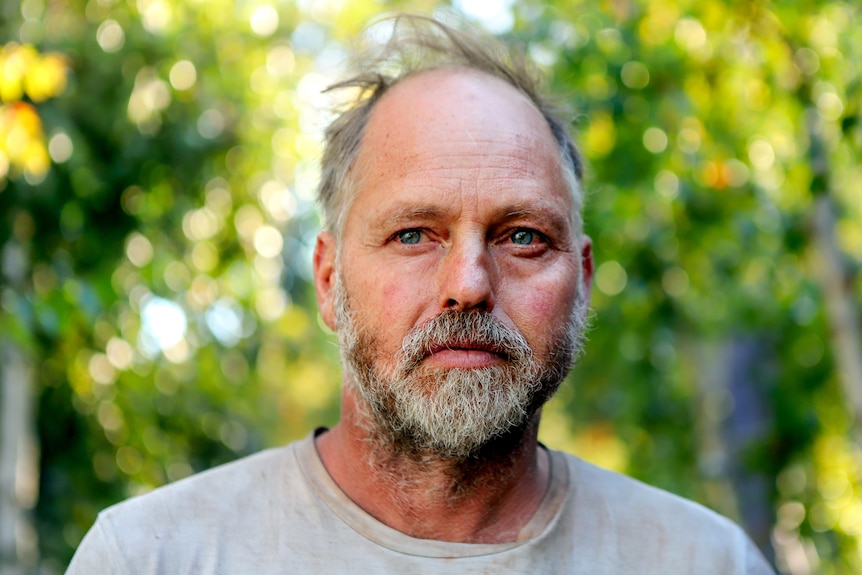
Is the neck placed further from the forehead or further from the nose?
the forehead

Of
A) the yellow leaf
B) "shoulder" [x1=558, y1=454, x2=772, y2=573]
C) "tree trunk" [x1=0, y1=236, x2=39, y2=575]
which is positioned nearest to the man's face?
"shoulder" [x1=558, y1=454, x2=772, y2=573]

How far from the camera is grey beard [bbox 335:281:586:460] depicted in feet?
6.50

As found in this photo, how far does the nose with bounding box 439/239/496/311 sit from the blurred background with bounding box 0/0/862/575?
103 cm

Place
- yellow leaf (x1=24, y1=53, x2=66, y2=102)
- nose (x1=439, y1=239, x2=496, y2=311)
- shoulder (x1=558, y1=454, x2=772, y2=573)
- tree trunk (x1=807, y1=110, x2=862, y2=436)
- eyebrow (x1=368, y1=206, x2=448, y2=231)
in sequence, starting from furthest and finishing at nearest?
tree trunk (x1=807, y1=110, x2=862, y2=436)
yellow leaf (x1=24, y1=53, x2=66, y2=102)
shoulder (x1=558, y1=454, x2=772, y2=573)
eyebrow (x1=368, y1=206, x2=448, y2=231)
nose (x1=439, y1=239, x2=496, y2=311)

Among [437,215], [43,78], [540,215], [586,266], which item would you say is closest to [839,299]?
[586,266]

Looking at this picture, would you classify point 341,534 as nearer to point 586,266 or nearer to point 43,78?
point 586,266

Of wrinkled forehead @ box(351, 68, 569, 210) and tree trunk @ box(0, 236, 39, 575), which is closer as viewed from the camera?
wrinkled forehead @ box(351, 68, 569, 210)

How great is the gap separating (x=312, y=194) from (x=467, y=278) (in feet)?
10.9

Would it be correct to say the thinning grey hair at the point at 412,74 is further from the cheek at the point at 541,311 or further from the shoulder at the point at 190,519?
the shoulder at the point at 190,519

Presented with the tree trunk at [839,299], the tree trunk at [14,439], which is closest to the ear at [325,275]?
the tree trunk at [839,299]

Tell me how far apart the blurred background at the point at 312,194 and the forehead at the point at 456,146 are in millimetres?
573

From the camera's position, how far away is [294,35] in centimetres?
666

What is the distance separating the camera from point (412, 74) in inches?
93.0

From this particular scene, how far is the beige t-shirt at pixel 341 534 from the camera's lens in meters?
1.99
